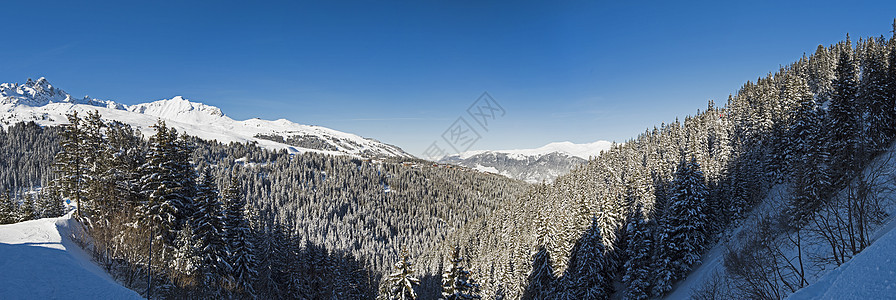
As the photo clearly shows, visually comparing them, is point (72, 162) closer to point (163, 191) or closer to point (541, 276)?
point (163, 191)

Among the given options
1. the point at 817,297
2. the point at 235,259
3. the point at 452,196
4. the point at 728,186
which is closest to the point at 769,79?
the point at 728,186

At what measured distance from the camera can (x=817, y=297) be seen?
8195 mm

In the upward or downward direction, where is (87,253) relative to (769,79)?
downward

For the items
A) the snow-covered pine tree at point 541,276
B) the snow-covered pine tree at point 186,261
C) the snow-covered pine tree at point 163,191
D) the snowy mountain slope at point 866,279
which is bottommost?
the snow-covered pine tree at point 541,276

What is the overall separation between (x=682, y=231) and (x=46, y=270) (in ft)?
129

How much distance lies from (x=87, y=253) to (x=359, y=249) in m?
125

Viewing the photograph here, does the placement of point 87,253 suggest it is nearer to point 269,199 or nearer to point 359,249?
point 359,249

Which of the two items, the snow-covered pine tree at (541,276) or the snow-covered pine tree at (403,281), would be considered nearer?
the snow-covered pine tree at (403,281)

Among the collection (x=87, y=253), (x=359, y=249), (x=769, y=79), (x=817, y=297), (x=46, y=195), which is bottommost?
(x=359, y=249)

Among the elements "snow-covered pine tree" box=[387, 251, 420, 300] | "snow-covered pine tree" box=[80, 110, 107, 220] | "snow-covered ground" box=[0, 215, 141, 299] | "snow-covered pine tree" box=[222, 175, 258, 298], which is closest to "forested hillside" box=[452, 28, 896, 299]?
"snow-covered pine tree" box=[387, 251, 420, 300]

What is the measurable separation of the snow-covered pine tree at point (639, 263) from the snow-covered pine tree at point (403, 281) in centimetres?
2175

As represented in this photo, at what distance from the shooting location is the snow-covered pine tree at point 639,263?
3038 cm

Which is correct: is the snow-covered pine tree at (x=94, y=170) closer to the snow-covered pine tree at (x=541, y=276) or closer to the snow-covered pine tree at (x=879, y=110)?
the snow-covered pine tree at (x=541, y=276)

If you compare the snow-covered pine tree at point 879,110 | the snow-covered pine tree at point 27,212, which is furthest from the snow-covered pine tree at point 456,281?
the snow-covered pine tree at point 27,212
